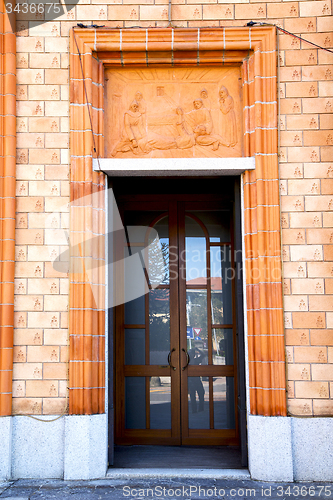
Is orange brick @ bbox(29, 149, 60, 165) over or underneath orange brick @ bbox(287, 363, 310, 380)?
over

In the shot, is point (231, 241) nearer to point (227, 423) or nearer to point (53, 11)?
point (227, 423)

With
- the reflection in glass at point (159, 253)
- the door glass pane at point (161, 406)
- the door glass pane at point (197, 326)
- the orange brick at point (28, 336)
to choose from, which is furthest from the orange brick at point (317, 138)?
the orange brick at point (28, 336)

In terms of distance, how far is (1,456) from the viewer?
4.48 meters

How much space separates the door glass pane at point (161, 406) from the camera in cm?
549

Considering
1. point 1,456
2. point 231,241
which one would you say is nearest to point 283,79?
point 231,241

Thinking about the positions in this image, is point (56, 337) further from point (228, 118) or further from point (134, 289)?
point (228, 118)

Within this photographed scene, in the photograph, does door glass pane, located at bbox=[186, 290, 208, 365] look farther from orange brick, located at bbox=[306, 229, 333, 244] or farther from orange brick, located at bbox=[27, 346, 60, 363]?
orange brick, located at bbox=[27, 346, 60, 363]

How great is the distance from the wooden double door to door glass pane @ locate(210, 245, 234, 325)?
13mm

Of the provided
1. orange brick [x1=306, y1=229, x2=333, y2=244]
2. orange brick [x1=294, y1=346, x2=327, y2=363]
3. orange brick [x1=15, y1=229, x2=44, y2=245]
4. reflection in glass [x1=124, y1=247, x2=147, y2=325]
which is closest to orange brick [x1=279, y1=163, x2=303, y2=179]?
orange brick [x1=306, y1=229, x2=333, y2=244]

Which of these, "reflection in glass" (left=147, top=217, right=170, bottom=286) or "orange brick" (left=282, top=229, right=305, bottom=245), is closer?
"orange brick" (left=282, top=229, right=305, bottom=245)

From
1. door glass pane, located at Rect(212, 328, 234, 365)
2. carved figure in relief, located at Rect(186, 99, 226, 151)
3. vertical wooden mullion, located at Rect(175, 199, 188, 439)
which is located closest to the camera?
carved figure in relief, located at Rect(186, 99, 226, 151)

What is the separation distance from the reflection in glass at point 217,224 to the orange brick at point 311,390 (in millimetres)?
2011

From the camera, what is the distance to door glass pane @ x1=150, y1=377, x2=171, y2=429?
18.0 feet

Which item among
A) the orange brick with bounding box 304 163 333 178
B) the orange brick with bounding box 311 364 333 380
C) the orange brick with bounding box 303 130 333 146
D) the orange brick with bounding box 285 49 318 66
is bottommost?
the orange brick with bounding box 311 364 333 380
